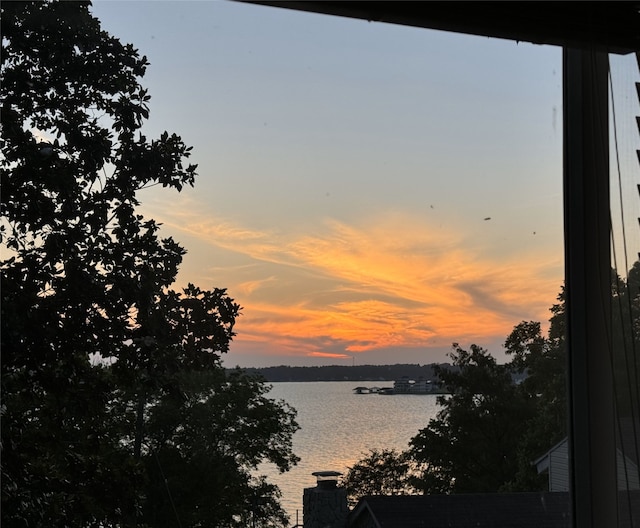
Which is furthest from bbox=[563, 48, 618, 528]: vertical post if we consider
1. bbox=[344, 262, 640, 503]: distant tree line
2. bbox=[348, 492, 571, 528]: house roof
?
bbox=[344, 262, 640, 503]: distant tree line

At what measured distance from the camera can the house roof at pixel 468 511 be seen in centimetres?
191

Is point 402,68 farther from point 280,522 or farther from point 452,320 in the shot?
point 280,522

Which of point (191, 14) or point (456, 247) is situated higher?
point (191, 14)

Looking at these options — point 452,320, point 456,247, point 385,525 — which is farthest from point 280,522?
point 456,247

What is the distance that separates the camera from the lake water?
1973 millimetres

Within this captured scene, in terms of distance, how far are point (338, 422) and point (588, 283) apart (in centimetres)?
111

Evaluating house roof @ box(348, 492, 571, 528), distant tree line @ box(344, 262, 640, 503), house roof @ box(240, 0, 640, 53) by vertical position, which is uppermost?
house roof @ box(240, 0, 640, 53)

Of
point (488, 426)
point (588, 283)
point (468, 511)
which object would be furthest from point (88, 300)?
point (488, 426)

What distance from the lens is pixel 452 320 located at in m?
2.22

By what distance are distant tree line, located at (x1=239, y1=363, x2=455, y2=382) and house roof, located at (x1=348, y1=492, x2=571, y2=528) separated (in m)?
0.35

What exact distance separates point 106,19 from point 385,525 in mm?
1587

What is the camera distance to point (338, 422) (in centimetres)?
212

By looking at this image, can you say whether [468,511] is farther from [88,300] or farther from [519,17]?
[519,17]

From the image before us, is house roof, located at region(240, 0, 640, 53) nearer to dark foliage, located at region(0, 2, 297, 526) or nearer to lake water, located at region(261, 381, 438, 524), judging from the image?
dark foliage, located at region(0, 2, 297, 526)
